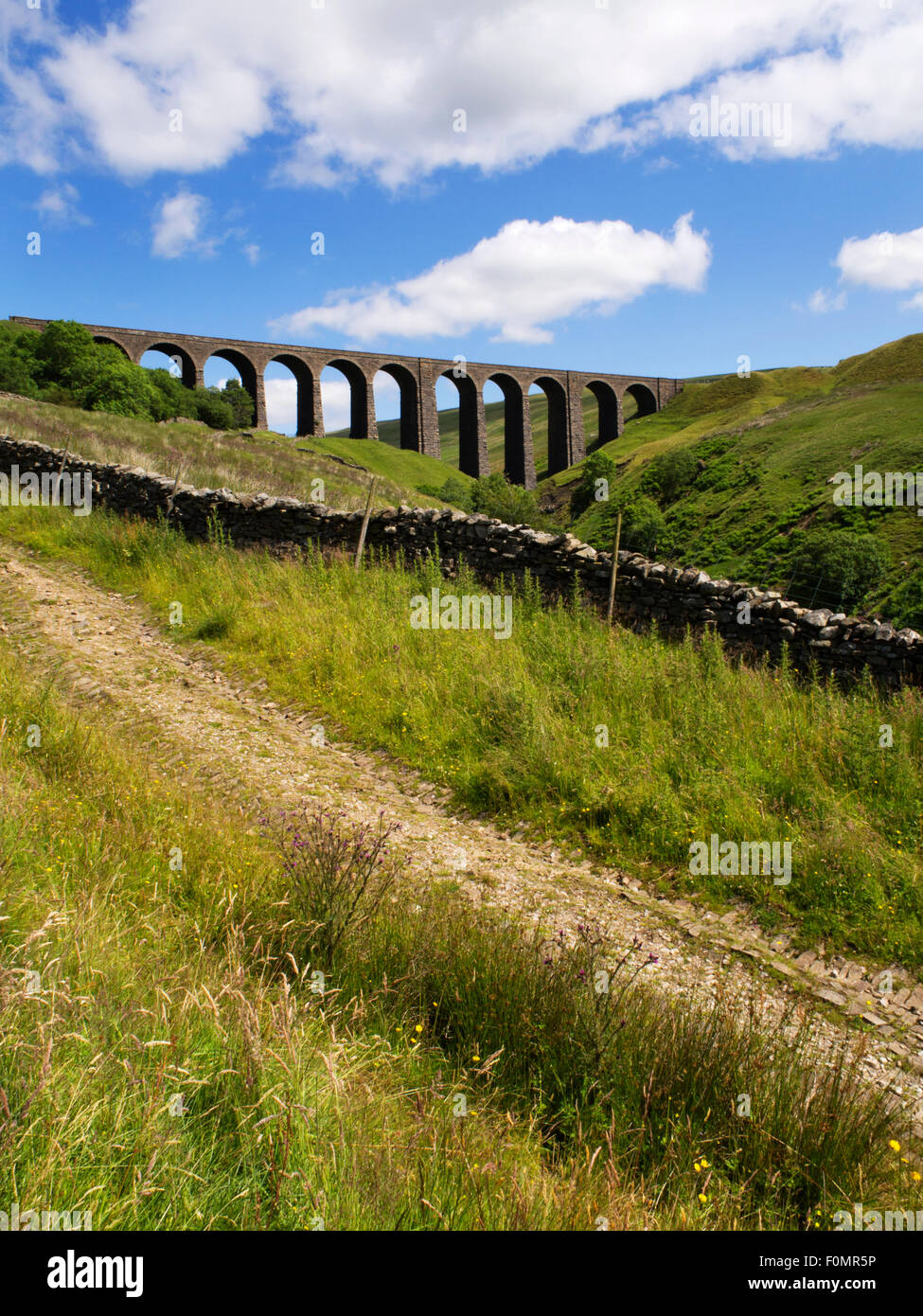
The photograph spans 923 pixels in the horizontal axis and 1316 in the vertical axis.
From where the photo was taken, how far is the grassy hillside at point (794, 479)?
29.2 m

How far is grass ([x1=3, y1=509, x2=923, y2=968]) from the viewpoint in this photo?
4.85m

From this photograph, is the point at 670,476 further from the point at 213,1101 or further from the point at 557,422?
the point at 213,1101

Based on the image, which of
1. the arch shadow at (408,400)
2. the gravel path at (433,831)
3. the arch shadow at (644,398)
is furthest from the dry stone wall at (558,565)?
the arch shadow at (644,398)

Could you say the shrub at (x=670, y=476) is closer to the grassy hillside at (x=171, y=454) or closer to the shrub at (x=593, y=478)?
the shrub at (x=593, y=478)

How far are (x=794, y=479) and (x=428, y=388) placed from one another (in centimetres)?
4624

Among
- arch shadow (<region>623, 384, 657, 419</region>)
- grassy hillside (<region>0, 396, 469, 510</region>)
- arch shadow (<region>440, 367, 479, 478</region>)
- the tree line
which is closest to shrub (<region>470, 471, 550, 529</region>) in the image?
grassy hillside (<region>0, 396, 469, 510</region>)

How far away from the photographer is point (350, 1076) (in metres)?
2.23

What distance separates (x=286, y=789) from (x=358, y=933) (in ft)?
8.40

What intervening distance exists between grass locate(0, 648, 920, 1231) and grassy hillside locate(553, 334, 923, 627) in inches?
790

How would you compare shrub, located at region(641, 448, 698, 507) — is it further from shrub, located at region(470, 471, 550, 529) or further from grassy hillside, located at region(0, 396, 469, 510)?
grassy hillside, located at region(0, 396, 469, 510)

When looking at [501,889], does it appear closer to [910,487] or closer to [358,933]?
[358,933]

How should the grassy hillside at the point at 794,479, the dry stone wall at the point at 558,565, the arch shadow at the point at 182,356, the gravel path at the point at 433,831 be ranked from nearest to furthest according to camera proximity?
the gravel path at the point at 433,831, the dry stone wall at the point at 558,565, the grassy hillside at the point at 794,479, the arch shadow at the point at 182,356

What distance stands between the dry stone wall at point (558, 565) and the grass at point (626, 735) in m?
0.58

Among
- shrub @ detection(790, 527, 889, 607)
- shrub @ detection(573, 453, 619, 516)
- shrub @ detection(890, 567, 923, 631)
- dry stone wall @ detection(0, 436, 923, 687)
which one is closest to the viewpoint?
dry stone wall @ detection(0, 436, 923, 687)
